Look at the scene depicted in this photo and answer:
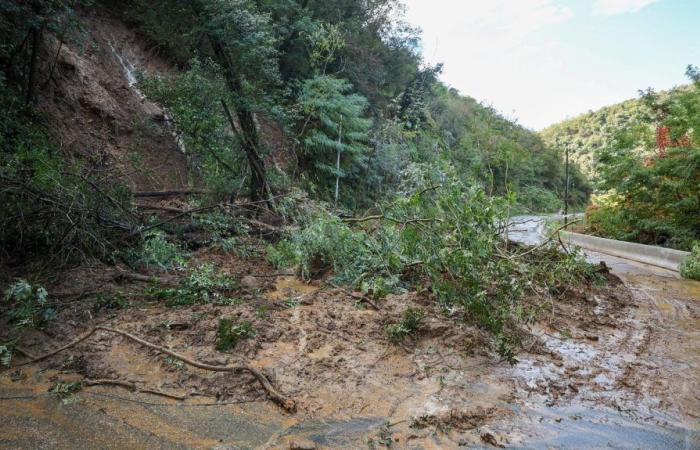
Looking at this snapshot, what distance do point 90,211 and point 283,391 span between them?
449cm

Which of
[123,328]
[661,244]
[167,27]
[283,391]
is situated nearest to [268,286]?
[123,328]

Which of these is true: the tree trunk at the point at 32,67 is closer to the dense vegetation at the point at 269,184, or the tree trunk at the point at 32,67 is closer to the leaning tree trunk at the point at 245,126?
the dense vegetation at the point at 269,184

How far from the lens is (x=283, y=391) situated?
390 centimetres

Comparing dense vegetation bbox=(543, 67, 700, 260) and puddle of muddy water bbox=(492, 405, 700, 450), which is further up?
dense vegetation bbox=(543, 67, 700, 260)

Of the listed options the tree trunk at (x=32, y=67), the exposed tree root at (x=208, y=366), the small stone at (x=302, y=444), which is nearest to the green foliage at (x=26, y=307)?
the exposed tree root at (x=208, y=366)

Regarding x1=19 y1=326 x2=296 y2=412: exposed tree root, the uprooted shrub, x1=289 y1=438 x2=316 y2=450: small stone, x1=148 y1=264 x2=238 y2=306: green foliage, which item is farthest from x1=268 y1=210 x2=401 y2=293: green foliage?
x1=289 y1=438 x2=316 y2=450: small stone

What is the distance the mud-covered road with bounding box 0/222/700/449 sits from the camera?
3.26 metres

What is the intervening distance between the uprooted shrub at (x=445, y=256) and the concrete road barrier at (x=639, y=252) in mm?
4485

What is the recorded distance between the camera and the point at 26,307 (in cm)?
490

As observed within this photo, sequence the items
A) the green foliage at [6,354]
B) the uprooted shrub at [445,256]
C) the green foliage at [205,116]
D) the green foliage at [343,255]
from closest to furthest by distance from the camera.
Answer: the green foliage at [6,354], the uprooted shrub at [445,256], the green foliage at [343,255], the green foliage at [205,116]

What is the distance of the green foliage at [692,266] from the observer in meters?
10.5

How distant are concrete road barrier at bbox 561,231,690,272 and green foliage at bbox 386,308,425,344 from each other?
588 cm

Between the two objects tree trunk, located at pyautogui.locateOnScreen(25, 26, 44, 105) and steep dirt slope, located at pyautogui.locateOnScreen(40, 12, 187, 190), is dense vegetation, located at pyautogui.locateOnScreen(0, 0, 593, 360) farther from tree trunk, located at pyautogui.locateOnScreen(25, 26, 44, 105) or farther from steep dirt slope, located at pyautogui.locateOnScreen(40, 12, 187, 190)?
steep dirt slope, located at pyautogui.locateOnScreen(40, 12, 187, 190)

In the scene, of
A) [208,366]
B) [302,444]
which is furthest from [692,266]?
[208,366]
